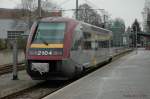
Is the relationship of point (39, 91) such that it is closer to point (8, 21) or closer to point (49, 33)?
point (49, 33)

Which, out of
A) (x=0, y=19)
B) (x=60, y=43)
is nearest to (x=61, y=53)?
(x=60, y=43)

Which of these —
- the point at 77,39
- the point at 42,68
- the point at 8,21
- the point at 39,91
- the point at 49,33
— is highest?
the point at 8,21

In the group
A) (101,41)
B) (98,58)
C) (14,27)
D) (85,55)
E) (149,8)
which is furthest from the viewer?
(149,8)

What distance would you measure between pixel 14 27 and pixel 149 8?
48721mm

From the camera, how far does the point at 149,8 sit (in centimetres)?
13500

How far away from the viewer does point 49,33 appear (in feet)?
65.7

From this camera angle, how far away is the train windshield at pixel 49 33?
19.8 metres

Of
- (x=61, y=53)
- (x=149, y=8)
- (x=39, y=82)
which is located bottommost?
(x=39, y=82)

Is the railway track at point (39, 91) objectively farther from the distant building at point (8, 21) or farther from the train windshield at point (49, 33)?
the distant building at point (8, 21)

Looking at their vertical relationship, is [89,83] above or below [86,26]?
below

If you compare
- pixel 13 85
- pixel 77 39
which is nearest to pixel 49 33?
pixel 77 39

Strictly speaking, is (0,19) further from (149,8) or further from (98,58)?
(98,58)

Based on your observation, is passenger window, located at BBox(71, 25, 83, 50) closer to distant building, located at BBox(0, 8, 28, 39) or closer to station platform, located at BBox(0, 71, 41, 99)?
station platform, located at BBox(0, 71, 41, 99)

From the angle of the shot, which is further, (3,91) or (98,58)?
(98,58)
